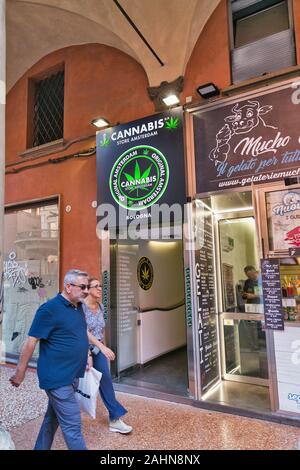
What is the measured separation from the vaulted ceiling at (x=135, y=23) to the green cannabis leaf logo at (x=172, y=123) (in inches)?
28.2

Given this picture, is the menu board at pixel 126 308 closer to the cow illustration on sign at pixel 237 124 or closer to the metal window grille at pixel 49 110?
the cow illustration on sign at pixel 237 124

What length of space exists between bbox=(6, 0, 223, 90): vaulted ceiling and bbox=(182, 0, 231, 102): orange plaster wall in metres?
0.09

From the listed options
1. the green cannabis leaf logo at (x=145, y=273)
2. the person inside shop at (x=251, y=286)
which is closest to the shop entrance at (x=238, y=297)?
the person inside shop at (x=251, y=286)

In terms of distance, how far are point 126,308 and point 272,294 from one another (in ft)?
7.79

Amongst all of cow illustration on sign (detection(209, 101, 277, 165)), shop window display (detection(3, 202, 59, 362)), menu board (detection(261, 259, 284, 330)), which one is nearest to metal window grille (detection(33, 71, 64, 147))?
shop window display (detection(3, 202, 59, 362))

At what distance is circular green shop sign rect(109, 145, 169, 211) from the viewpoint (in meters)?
4.51

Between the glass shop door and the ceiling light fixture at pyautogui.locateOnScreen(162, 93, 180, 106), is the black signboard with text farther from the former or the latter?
the glass shop door

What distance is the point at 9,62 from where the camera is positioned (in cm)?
664

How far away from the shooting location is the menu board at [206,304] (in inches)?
165

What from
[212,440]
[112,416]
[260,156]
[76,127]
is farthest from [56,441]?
[76,127]

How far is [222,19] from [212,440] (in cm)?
515

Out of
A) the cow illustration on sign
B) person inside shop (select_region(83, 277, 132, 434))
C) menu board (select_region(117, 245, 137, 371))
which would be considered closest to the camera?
person inside shop (select_region(83, 277, 132, 434))

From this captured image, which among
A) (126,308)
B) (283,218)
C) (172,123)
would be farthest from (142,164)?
(126,308)

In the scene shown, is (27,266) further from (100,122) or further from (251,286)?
(251,286)
